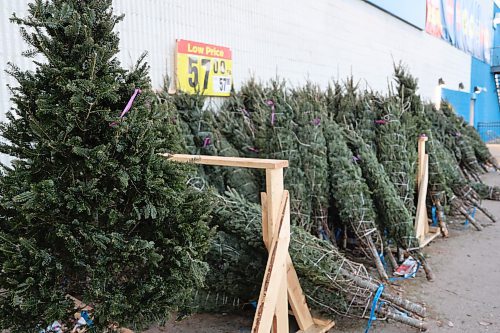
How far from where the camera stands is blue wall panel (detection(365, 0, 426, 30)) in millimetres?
13842

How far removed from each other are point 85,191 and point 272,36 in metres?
7.37

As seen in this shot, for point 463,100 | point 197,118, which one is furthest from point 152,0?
point 463,100

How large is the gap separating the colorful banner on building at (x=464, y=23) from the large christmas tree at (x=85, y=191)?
1856 centimetres

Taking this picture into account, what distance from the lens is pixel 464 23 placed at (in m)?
23.6

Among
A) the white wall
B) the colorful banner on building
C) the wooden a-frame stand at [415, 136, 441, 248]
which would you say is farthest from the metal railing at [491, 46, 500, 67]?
the wooden a-frame stand at [415, 136, 441, 248]

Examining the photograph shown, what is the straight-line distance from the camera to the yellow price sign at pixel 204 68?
631cm

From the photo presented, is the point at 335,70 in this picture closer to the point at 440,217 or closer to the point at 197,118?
the point at 440,217

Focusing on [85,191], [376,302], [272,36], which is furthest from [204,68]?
[85,191]

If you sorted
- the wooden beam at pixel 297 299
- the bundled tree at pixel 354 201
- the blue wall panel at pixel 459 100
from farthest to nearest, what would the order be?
1. the blue wall panel at pixel 459 100
2. the bundled tree at pixel 354 201
3. the wooden beam at pixel 297 299

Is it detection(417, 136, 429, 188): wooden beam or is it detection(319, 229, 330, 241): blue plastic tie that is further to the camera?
detection(417, 136, 429, 188): wooden beam

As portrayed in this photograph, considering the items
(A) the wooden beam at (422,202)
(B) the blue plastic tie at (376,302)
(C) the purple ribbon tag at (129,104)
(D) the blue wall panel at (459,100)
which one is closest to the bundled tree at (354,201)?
(B) the blue plastic tie at (376,302)

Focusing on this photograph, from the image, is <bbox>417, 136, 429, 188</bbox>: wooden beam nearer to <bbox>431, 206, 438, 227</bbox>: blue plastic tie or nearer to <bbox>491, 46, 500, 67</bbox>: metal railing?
<bbox>431, 206, 438, 227</bbox>: blue plastic tie

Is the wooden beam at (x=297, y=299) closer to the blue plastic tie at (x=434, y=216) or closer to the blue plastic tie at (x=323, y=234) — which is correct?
the blue plastic tie at (x=323, y=234)

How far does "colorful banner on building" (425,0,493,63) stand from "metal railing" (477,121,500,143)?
4.34 m
